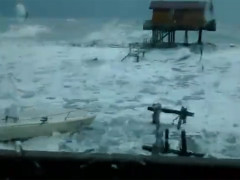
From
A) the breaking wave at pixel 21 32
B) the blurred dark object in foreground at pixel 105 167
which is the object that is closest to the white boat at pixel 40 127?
the blurred dark object in foreground at pixel 105 167

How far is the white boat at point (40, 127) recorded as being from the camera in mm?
12523

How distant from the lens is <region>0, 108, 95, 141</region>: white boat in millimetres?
12523

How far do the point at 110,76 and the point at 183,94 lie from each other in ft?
23.4

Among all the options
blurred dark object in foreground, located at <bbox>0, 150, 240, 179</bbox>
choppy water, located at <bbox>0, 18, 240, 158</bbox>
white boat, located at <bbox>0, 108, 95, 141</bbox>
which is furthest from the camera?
choppy water, located at <bbox>0, 18, 240, 158</bbox>

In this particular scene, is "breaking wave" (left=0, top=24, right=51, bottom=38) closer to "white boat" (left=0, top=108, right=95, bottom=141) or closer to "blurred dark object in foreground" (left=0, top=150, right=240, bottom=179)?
"white boat" (left=0, top=108, right=95, bottom=141)

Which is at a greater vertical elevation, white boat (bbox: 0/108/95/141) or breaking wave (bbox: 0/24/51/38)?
white boat (bbox: 0/108/95/141)

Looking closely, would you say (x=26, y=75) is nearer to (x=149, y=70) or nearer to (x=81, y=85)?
(x=81, y=85)

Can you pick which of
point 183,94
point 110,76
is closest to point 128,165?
point 183,94

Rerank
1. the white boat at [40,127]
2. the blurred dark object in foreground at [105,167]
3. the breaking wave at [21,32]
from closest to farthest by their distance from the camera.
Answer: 1. the blurred dark object in foreground at [105,167]
2. the white boat at [40,127]
3. the breaking wave at [21,32]

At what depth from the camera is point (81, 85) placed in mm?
22547

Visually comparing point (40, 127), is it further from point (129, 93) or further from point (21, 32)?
point (21, 32)

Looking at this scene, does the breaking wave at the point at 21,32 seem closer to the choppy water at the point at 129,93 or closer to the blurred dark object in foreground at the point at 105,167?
the choppy water at the point at 129,93

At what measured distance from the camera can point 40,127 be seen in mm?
12812

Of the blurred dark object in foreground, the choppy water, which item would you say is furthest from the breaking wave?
the blurred dark object in foreground
